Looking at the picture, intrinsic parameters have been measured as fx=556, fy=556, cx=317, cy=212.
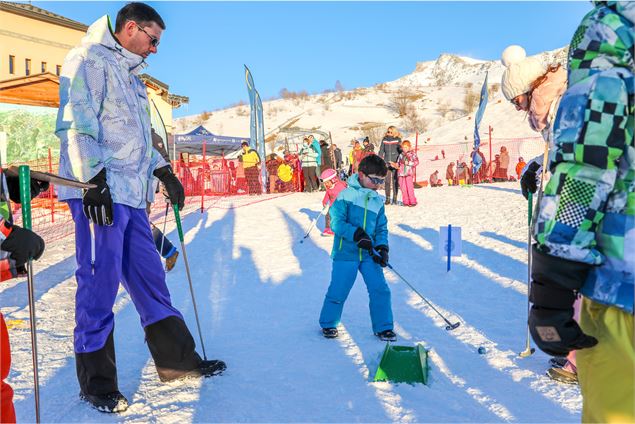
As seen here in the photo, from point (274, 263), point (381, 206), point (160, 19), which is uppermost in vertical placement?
point (160, 19)

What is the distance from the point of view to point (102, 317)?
3061 mm

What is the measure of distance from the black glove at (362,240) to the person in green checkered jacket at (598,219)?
297cm

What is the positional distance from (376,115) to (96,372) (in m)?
52.2

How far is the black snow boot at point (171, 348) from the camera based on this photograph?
132 inches

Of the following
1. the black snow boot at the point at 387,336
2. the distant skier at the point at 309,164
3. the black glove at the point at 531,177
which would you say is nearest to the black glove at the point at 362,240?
the black snow boot at the point at 387,336

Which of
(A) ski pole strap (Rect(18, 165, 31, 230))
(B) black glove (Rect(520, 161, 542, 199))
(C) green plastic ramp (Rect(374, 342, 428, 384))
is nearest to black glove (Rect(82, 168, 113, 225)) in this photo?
(A) ski pole strap (Rect(18, 165, 31, 230))

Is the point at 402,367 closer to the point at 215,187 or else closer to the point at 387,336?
the point at 387,336

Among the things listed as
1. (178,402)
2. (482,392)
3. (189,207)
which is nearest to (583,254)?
(482,392)

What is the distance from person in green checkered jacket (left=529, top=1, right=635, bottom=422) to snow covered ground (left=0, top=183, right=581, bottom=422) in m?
1.73

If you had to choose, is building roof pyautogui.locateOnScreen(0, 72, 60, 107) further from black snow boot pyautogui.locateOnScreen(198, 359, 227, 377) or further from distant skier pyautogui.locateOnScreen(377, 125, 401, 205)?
black snow boot pyautogui.locateOnScreen(198, 359, 227, 377)

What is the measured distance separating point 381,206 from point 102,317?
2554 millimetres

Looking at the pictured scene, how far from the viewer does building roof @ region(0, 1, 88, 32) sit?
31.2m

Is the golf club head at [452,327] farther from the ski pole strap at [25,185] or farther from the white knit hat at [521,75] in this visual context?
the ski pole strap at [25,185]

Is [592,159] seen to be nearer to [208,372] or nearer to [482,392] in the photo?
[482,392]
